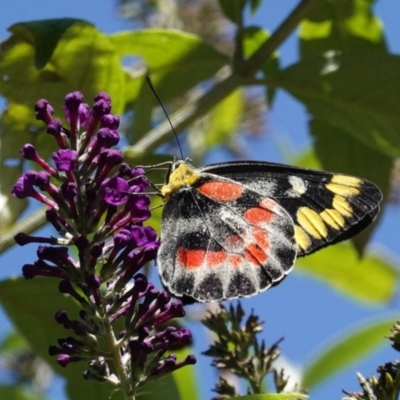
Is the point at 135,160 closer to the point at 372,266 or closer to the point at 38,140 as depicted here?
the point at 38,140

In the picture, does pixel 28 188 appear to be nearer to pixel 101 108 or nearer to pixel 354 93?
pixel 101 108

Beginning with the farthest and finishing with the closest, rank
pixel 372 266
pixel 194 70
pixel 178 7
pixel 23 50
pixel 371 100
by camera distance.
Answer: pixel 372 266
pixel 178 7
pixel 194 70
pixel 371 100
pixel 23 50

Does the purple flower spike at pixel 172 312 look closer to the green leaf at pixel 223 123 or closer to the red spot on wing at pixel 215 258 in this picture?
the red spot on wing at pixel 215 258

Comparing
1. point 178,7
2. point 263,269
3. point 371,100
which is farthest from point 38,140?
point 178,7

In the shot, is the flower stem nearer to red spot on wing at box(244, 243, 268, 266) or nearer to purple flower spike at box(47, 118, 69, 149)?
purple flower spike at box(47, 118, 69, 149)

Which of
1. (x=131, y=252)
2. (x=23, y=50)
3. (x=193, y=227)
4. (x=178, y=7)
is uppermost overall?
(x=178, y=7)

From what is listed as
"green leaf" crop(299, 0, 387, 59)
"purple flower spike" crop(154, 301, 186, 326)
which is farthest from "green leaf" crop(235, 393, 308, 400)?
"green leaf" crop(299, 0, 387, 59)

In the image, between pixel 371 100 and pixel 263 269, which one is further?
pixel 371 100
